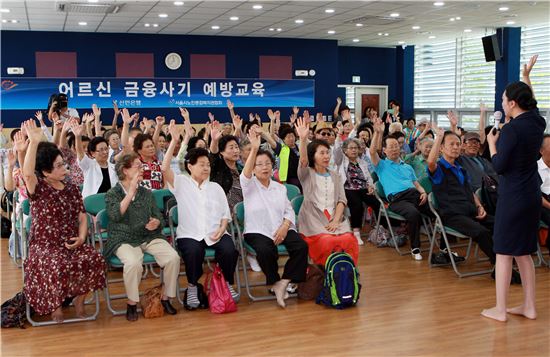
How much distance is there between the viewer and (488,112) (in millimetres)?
15266

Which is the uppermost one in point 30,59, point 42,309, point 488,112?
point 30,59

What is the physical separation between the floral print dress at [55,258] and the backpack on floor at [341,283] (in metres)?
1.80

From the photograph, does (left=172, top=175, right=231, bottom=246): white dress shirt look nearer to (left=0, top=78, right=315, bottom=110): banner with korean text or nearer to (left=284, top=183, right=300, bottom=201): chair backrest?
(left=284, top=183, right=300, bottom=201): chair backrest

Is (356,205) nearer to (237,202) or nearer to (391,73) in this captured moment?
(237,202)

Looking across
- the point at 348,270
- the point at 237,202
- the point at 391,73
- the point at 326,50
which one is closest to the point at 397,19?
the point at 326,50

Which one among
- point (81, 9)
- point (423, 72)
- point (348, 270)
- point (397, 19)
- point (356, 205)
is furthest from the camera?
point (423, 72)

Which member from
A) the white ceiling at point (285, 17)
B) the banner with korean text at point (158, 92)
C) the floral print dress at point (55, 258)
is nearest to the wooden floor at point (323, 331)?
the floral print dress at point (55, 258)

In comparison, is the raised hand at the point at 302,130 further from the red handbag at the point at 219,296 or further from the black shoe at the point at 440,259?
the black shoe at the point at 440,259

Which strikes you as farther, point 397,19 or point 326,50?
point 326,50

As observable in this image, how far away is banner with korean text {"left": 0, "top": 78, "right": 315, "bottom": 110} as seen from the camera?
13.4m

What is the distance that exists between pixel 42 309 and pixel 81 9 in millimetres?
7888

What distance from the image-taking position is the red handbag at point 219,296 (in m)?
4.62

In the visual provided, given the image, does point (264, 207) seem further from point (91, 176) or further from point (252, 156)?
point (91, 176)

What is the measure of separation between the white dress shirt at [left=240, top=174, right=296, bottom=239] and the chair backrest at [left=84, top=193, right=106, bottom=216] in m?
1.31
